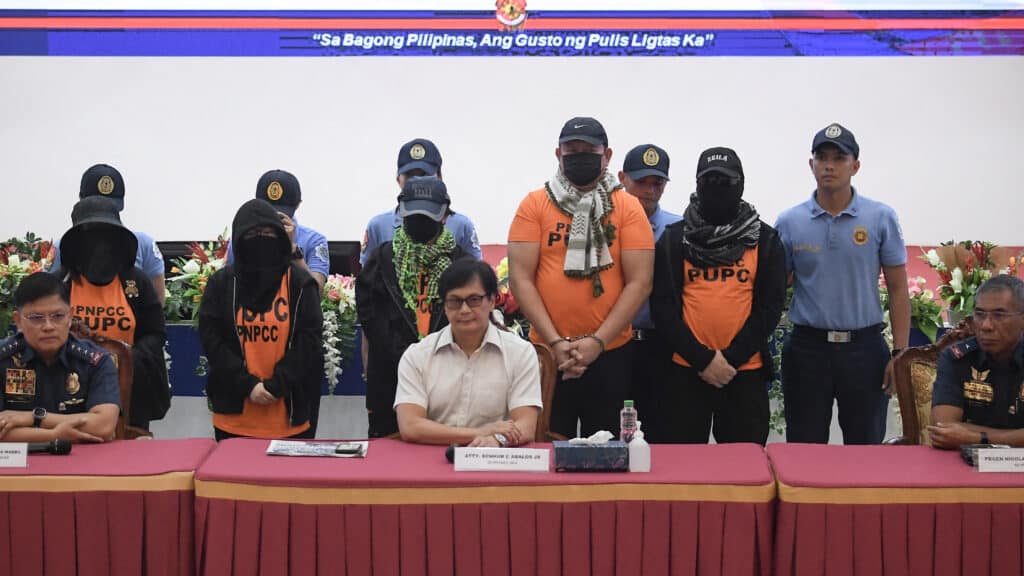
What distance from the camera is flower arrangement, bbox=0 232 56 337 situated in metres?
4.58

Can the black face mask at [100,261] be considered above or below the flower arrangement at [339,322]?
above

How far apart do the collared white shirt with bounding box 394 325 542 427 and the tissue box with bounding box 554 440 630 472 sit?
0.41 meters

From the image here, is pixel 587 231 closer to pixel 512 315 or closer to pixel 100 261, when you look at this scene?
pixel 512 315

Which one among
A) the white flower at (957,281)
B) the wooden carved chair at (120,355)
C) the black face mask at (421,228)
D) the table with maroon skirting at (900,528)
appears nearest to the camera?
the table with maroon skirting at (900,528)

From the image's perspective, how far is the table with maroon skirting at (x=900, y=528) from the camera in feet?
8.46

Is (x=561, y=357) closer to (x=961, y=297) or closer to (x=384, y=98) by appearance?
(x=961, y=297)

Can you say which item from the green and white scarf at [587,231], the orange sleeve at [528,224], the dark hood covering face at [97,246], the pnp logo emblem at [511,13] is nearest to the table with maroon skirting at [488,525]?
the green and white scarf at [587,231]

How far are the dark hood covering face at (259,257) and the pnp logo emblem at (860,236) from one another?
→ 1813 mm

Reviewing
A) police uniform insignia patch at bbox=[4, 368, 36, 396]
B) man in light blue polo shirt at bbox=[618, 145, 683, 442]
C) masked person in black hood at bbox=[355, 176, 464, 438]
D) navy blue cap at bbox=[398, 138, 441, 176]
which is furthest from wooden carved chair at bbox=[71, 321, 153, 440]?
navy blue cap at bbox=[398, 138, 441, 176]

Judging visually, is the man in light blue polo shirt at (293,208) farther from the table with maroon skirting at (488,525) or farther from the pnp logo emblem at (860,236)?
the pnp logo emblem at (860,236)

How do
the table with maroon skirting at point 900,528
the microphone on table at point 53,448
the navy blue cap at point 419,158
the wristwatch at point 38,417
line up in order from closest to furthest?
the table with maroon skirting at point 900,528, the microphone on table at point 53,448, the wristwatch at point 38,417, the navy blue cap at point 419,158

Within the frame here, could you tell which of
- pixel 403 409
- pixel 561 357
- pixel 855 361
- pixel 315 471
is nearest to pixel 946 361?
pixel 855 361

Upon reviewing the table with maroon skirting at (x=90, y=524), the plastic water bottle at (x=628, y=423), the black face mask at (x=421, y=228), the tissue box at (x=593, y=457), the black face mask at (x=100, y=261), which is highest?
the black face mask at (x=421, y=228)

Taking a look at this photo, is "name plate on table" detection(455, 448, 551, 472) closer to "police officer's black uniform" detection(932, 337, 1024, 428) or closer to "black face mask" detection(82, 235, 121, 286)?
"police officer's black uniform" detection(932, 337, 1024, 428)
